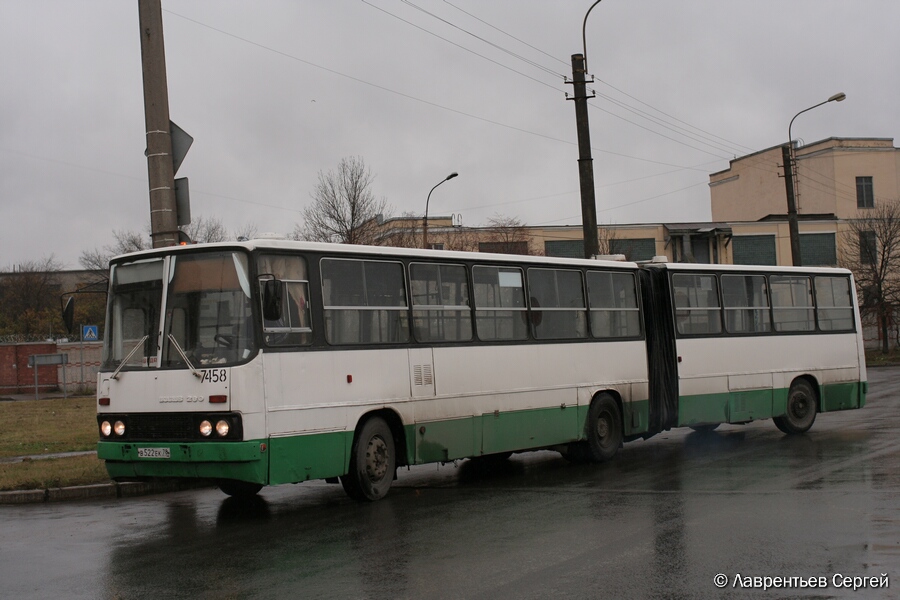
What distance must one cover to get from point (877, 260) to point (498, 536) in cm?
5807

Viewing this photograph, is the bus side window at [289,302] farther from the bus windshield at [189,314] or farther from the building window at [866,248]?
the building window at [866,248]

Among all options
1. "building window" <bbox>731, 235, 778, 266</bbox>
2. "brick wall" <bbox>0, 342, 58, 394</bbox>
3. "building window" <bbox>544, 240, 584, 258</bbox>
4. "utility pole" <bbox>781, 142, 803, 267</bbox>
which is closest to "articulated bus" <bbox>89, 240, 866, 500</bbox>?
"utility pole" <bbox>781, 142, 803, 267</bbox>

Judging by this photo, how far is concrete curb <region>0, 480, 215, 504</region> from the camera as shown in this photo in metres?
13.0

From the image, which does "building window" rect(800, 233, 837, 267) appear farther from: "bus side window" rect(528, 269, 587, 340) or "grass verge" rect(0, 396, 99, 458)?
"bus side window" rect(528, 269, 587, 340)

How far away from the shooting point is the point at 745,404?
17781mm

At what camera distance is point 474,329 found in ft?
44.6

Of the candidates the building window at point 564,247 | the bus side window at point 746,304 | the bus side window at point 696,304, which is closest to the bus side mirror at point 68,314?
the bus side window at point 696,304

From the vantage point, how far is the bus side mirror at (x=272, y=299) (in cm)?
1052

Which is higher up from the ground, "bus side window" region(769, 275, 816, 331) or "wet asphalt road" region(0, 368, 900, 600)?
"bus side window" region(769, 275, 816, 331)

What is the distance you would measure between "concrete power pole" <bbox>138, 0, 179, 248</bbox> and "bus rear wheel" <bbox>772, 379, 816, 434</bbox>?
459 inches

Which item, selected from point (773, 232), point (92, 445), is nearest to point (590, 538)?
point (92, 445)

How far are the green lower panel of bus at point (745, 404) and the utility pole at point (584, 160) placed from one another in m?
4.43

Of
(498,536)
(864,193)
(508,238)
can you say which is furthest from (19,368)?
(498,536)

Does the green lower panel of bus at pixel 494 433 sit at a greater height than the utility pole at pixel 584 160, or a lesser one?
lesser
